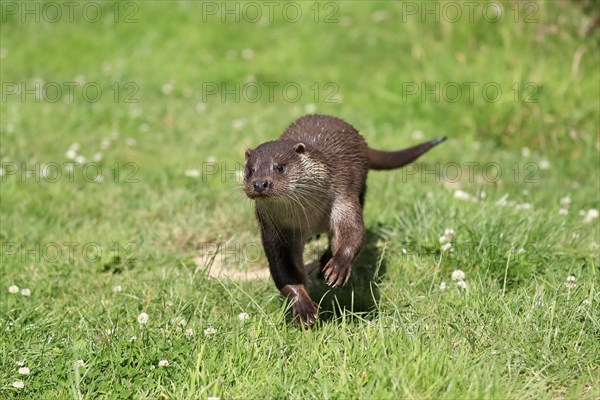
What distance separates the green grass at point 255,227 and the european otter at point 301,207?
20 cm

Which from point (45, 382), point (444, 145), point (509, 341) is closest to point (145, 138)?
point (444, 145)

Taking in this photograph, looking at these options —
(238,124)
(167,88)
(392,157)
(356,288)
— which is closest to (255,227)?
(392,157)

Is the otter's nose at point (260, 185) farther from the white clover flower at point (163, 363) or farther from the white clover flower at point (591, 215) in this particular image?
the white clover flower at point (591, 215)

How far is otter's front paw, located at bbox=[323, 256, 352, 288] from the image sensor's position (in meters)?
3.57

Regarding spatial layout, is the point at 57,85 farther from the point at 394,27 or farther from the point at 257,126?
the point at 394,27

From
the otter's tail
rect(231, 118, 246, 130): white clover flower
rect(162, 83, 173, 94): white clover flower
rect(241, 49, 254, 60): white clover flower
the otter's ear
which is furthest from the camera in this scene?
rect(241, 49, 254, 60): white clover flower

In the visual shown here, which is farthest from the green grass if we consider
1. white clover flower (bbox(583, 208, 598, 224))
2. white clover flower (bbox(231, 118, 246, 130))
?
white clover flower (bbox(583, 208, 598, 224))

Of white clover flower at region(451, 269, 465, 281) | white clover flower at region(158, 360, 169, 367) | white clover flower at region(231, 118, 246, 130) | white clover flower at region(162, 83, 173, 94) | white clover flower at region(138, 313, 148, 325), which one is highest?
white clover flower at region(162, 83, 173, 94)

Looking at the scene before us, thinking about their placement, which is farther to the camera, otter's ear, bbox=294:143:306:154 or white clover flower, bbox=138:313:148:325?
otter's ear, bbox=294:143:306:154

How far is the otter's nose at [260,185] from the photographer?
11.4 feet

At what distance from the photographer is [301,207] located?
374 cm

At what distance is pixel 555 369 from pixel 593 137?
150 inches

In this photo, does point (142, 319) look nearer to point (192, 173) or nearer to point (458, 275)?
point (458, 275)

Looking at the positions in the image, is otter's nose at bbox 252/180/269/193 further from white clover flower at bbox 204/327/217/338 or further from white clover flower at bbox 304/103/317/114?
white clover flower at bbox 304/103/317/114
